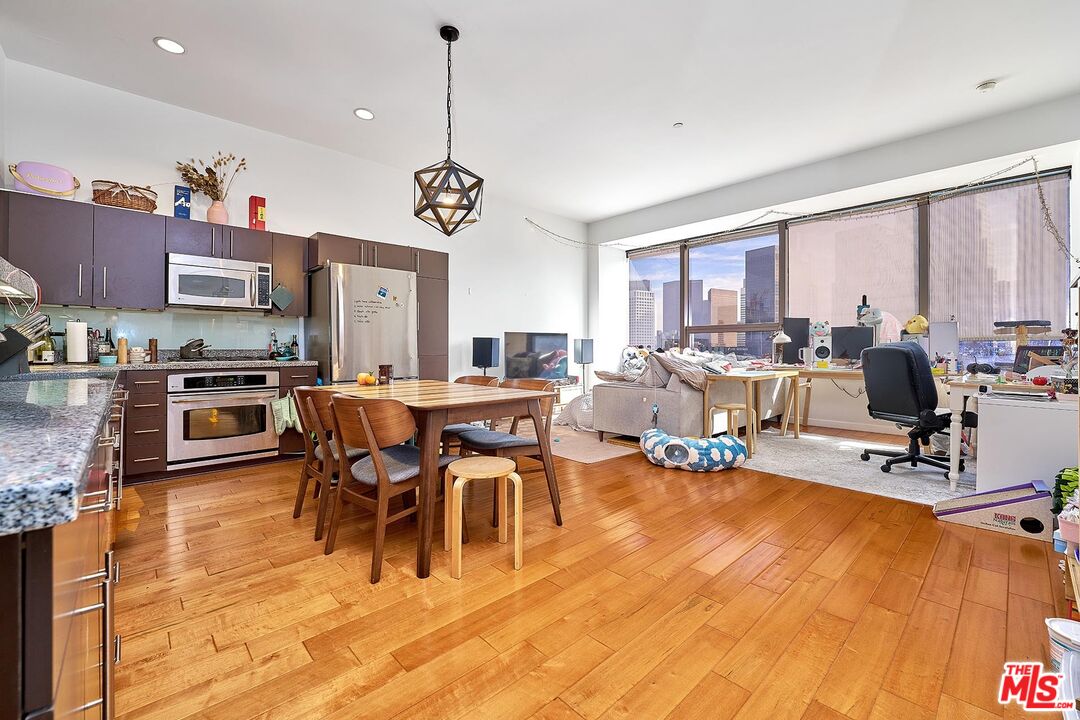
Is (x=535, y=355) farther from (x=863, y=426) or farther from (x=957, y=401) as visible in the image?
(x=957, y=401)

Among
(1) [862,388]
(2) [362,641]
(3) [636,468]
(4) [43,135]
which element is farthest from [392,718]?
(1) [862,388]

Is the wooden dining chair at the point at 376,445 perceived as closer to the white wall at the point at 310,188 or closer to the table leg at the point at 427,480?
the table leg at the point at 427,480

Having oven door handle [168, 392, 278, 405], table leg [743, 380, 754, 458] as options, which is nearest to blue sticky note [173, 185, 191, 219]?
oven door handle [168, 392, 278, 405]

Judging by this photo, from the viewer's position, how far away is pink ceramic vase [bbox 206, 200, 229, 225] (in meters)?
3.90

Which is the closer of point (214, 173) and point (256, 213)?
point (214, 173)

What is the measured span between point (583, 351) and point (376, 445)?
5.62 m

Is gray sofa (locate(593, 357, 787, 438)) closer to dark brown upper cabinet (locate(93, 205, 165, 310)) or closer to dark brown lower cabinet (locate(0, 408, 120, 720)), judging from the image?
dark brown upper cabinet (locate(93, 205, 165, 310))

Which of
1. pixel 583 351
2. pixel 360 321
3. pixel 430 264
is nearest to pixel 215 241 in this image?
pixel 360 321

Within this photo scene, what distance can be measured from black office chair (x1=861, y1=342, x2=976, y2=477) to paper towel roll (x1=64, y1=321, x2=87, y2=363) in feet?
19.4

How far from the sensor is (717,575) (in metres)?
1.99

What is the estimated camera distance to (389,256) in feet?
15.5

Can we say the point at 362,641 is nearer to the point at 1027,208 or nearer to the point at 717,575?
the point at 717,575

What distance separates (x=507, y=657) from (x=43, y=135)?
4836 millimetres

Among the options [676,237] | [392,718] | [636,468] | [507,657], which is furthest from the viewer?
[676,237]
